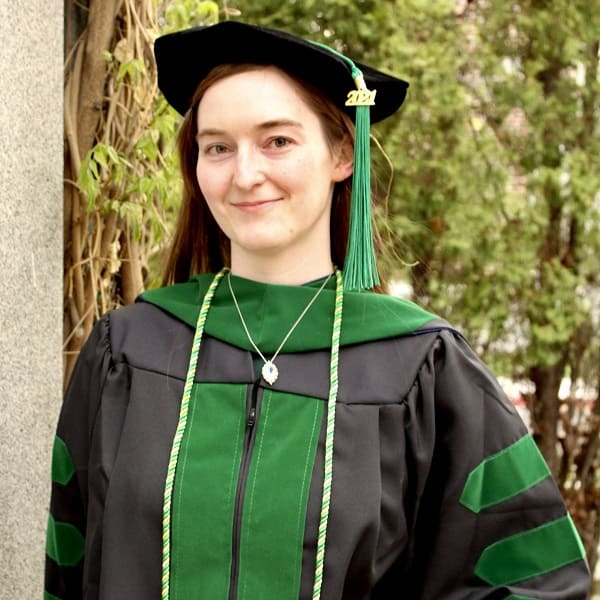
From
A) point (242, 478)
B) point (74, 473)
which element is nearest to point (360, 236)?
point (242, 478)

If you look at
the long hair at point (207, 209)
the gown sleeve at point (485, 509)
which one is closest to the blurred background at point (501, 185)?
the long hair at point (207, 209)

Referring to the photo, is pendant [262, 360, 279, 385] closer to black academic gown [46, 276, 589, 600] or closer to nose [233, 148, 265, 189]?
black academic gown [46, 276, 589, 600]

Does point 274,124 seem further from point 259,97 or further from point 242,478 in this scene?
point 242,478

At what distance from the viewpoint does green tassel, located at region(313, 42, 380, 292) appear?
1.99m

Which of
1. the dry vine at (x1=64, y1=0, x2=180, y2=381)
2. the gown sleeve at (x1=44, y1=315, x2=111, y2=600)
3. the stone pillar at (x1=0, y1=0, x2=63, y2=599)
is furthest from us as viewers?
the dry vine at (x1=64, y1=0, x2=180, y2=381)

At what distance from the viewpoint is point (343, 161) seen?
207 centimetres

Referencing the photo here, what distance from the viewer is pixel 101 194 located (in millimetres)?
2668

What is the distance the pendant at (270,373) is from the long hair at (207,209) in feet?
0.93

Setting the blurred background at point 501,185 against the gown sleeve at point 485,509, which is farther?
the blurred background at point 501,185

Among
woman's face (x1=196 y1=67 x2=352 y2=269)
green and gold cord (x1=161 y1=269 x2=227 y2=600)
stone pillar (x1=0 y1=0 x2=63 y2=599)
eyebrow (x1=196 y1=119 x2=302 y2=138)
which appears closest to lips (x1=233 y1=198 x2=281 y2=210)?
woman's face (x1=196 y1=67 x2=352 y2=269)

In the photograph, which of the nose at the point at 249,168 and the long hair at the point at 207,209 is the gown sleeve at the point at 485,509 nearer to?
the long hair at the point at 207,209

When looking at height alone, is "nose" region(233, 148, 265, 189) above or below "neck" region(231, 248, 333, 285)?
above

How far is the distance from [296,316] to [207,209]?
1.16 ft

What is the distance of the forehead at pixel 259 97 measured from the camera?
192 cm
